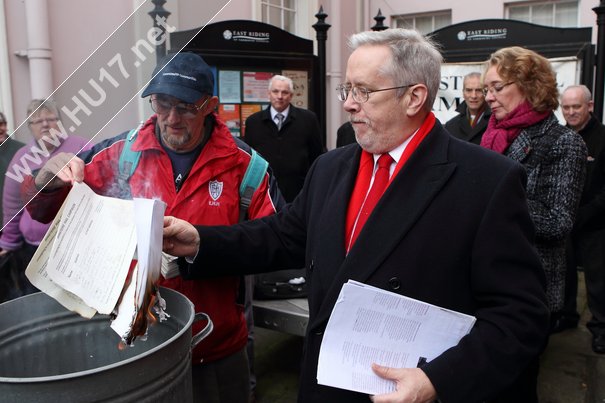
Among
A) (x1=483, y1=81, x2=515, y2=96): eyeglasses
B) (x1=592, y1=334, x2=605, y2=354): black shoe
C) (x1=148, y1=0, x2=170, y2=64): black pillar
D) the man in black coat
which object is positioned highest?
(x1=148, y1=0, x2=170, y2=64): black pillar

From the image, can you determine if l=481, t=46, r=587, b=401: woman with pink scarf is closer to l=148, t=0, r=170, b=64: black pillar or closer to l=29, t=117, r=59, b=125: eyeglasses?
l=148, t=0, r=170, b=64: black pillar

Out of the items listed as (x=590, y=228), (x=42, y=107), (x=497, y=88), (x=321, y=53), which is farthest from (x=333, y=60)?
(x=42, y=107)

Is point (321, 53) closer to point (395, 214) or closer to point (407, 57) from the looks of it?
point (407, 57)

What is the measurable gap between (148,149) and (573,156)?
6.08 ft

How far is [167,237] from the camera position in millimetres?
1816

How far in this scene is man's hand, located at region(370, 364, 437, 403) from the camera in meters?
1.46

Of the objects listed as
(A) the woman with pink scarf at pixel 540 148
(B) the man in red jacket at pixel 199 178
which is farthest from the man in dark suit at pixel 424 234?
(A) the woman with pink scarf at pixel 540 148

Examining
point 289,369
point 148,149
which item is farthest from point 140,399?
point 289,369

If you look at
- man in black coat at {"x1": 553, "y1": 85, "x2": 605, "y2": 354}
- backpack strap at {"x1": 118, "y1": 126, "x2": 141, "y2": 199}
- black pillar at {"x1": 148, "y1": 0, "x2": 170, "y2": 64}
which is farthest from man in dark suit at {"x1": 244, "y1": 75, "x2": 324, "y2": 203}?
black pillar at {"x1": 148, "y1": 0, "x2": 170, "y2": 64}

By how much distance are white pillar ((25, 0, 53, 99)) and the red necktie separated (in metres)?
0.91

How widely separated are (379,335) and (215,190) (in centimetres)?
94

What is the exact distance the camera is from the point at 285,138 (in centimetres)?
578

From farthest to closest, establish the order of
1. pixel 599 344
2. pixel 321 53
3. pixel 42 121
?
pixel 321 53, pixel 599 344, pixel 42 121

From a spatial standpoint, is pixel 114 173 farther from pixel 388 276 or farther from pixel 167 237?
pixel 388 276
